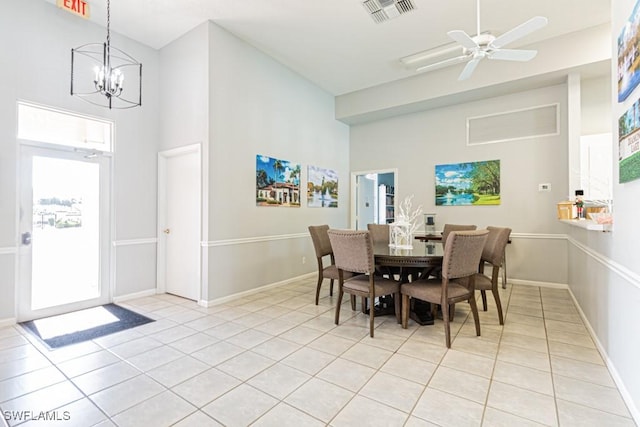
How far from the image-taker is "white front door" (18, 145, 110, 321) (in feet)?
11.2

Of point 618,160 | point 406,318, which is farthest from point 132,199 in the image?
point 618,160

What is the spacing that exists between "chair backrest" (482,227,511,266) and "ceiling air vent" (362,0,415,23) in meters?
2.94

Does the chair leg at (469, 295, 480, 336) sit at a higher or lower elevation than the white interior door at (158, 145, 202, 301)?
lower

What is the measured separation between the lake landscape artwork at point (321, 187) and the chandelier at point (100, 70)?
303cm

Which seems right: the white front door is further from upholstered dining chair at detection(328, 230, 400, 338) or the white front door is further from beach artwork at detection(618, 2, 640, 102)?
beach artwork at detection(618, 2, 640, 102)

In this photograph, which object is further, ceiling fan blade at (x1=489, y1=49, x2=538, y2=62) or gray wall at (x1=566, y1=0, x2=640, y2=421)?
ceiling fan blade at (x1=489, y1=49, x2=538, y2=62)

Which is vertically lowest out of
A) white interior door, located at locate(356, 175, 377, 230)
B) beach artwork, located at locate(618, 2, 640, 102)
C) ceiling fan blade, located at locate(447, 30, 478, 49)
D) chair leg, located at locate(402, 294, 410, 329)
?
chair leg, located at locate(402, 294, 410, 329)

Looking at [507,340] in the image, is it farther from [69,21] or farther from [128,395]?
[69,21]

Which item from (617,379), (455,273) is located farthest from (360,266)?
(617,379)

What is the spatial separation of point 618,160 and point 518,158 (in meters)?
3.34

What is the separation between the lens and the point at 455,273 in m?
2.72

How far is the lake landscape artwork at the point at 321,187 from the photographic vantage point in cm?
573

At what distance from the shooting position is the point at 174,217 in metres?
4.51

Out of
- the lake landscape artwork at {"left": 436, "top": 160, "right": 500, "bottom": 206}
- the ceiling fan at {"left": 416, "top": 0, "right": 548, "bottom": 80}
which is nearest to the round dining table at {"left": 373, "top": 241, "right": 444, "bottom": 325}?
the ceiling fan at {"left": 416, "top": 0, "right": 548, "bottom": 80}
